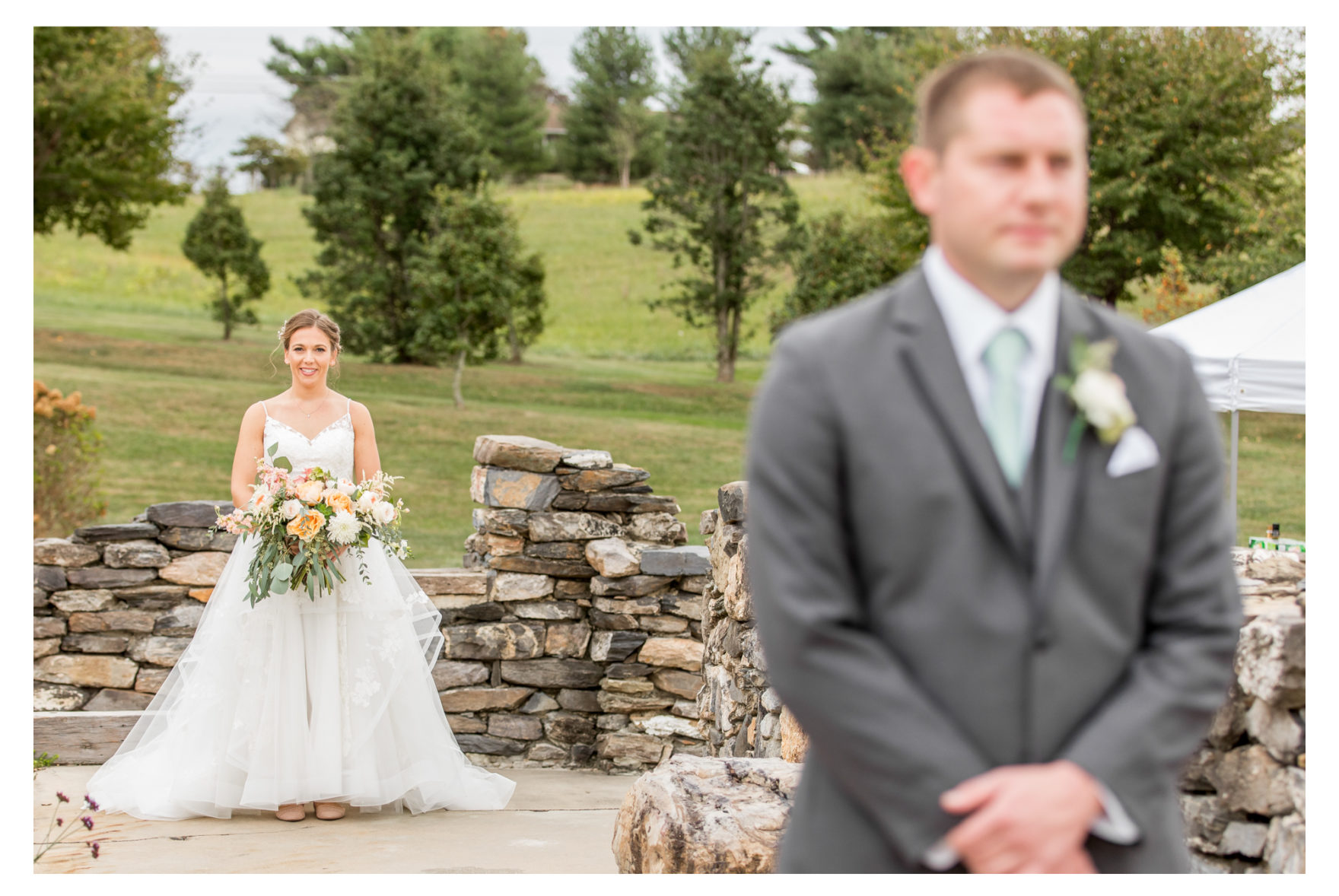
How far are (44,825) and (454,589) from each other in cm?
259

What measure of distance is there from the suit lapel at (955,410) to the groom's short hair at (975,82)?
22cm

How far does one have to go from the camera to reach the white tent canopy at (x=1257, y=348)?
6.81m

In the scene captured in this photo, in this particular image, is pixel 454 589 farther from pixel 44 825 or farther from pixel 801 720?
pixel 801 720

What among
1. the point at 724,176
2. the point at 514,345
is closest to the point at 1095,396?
the point at 724,176

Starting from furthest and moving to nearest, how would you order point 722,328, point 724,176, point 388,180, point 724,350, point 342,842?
1. point 724,350
2. point 722,328
3. point 724,176
4. point 388,180
5. point 342,842

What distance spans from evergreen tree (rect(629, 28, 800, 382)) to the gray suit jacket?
711 inches

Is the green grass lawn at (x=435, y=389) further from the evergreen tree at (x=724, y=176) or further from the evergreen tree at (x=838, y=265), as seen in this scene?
the evergreen tree at (x=838, y=265)

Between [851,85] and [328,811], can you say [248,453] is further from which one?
[851,85]

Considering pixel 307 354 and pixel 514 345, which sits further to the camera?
pixel 514 345

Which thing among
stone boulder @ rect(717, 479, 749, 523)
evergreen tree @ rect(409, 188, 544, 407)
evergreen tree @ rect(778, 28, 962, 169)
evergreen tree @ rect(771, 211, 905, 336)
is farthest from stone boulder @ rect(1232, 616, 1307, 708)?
evergreen tree @ rect(778, 28, 962, 169)

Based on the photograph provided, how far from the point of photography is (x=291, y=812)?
4.86 meters

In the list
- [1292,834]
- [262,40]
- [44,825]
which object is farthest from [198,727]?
[262,40]

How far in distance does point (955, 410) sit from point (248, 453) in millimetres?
4365

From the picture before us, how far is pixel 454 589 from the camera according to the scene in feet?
22.0
